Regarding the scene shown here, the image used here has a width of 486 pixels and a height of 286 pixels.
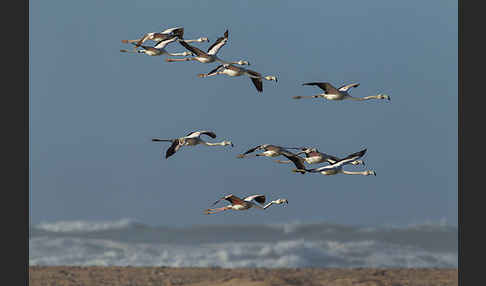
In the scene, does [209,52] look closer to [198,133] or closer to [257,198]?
[198,133]

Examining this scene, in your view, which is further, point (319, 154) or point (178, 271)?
point (178, 271)

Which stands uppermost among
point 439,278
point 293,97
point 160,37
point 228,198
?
point 160,37

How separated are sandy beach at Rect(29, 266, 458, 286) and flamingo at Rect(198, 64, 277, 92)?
17.4 m

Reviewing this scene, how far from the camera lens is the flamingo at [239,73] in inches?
945

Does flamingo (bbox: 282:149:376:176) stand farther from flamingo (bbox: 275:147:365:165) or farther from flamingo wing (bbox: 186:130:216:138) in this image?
flamingo wing (bbox: 186:130:216:138)

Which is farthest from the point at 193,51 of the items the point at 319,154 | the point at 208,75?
the point at 319,154

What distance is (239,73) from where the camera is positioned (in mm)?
24250

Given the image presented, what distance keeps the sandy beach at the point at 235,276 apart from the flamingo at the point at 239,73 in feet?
57.0

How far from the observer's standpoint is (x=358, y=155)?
841 inches

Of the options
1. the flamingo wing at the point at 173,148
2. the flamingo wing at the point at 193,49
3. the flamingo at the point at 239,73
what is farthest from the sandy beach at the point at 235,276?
the flamingo wing at the point at 193,49

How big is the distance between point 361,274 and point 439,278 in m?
4.52

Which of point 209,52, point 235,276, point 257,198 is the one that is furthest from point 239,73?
point 235,276

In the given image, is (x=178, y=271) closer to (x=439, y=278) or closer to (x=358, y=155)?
(x=439, y=278)

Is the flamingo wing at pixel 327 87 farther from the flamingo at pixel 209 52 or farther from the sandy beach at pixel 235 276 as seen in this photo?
the sandy beach at pixel 235 276
